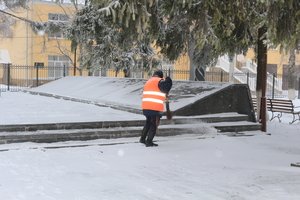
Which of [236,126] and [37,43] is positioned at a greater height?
[37,43]

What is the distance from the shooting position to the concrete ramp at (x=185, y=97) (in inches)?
571

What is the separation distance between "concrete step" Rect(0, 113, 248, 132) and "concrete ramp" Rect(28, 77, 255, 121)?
0.94 feet

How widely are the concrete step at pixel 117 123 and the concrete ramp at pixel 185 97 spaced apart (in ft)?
0.94

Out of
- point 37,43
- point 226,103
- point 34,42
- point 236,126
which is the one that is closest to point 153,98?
point 236,126

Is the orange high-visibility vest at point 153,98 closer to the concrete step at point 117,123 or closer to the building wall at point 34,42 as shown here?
the concrete step at point 117,123

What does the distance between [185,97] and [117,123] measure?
10.8 ft

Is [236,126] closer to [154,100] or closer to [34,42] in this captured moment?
[154,100]

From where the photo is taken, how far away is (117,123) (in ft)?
41.3

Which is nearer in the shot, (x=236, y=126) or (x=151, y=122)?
(x=151, y=122)

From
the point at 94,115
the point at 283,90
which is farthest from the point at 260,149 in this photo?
the point at 283,90

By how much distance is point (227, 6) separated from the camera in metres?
9.48

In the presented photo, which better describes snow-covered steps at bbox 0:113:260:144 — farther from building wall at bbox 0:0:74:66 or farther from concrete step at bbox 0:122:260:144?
building wall at bbox 0:0:74:66

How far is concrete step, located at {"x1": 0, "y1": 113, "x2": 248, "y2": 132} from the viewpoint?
11.2 metres

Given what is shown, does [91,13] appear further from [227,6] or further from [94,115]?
[227,6]
